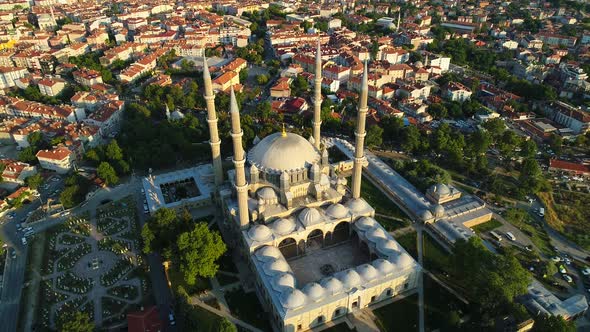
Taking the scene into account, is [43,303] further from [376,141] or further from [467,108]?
[467,108]

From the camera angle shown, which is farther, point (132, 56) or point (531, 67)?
point (132, 56)

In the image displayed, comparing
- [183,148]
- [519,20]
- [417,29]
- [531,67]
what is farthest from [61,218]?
[519,20]

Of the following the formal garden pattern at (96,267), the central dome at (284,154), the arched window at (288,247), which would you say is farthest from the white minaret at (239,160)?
the formal garden pattern at (96,267)

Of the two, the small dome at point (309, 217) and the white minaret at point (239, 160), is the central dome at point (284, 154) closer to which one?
the white minaret at point (239, 160)

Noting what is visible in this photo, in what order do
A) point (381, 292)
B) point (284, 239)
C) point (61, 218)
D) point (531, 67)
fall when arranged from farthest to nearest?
1. point (531, 67)
2. point (61, 218)
3. point (284, 239)
4. point (381, 292)

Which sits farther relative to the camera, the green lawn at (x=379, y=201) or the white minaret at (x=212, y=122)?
the green lawn at (x=379, y=201)

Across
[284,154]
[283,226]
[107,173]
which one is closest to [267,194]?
[283,226]

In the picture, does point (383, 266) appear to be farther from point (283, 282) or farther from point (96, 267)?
point (96, 267)
